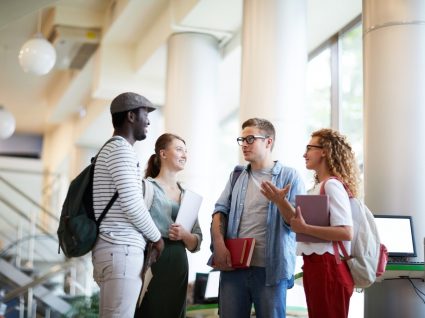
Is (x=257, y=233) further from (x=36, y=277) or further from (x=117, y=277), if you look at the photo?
(x=36, y=277)

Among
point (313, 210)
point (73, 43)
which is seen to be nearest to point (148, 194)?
point (313, 210)

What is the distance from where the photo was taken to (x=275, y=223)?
3586 millimetres

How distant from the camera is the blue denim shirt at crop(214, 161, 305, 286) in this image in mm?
3496

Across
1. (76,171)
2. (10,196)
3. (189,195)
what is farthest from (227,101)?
(10,196)

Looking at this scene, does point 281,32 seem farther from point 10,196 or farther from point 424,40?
point 10,196

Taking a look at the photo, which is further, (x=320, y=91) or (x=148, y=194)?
(x=320, y=91)

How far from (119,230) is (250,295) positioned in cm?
80

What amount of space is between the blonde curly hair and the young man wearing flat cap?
3.00 ft

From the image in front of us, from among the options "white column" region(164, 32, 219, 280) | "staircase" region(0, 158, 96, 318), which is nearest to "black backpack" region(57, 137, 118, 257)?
"staircase" region(0, 158, 96, 318)

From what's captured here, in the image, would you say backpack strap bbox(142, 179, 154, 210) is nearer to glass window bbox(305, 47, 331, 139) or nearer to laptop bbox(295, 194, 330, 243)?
laptop bbox(295, 194, 330, 243)

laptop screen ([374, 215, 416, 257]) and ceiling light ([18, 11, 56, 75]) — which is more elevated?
ceiling light ([18, 11, 56, 75])

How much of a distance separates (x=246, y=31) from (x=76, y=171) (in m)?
7.83

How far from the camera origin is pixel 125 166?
10.9 ft

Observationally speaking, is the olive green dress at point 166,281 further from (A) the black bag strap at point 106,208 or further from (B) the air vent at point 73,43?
(B) the air vent at point 73,43
